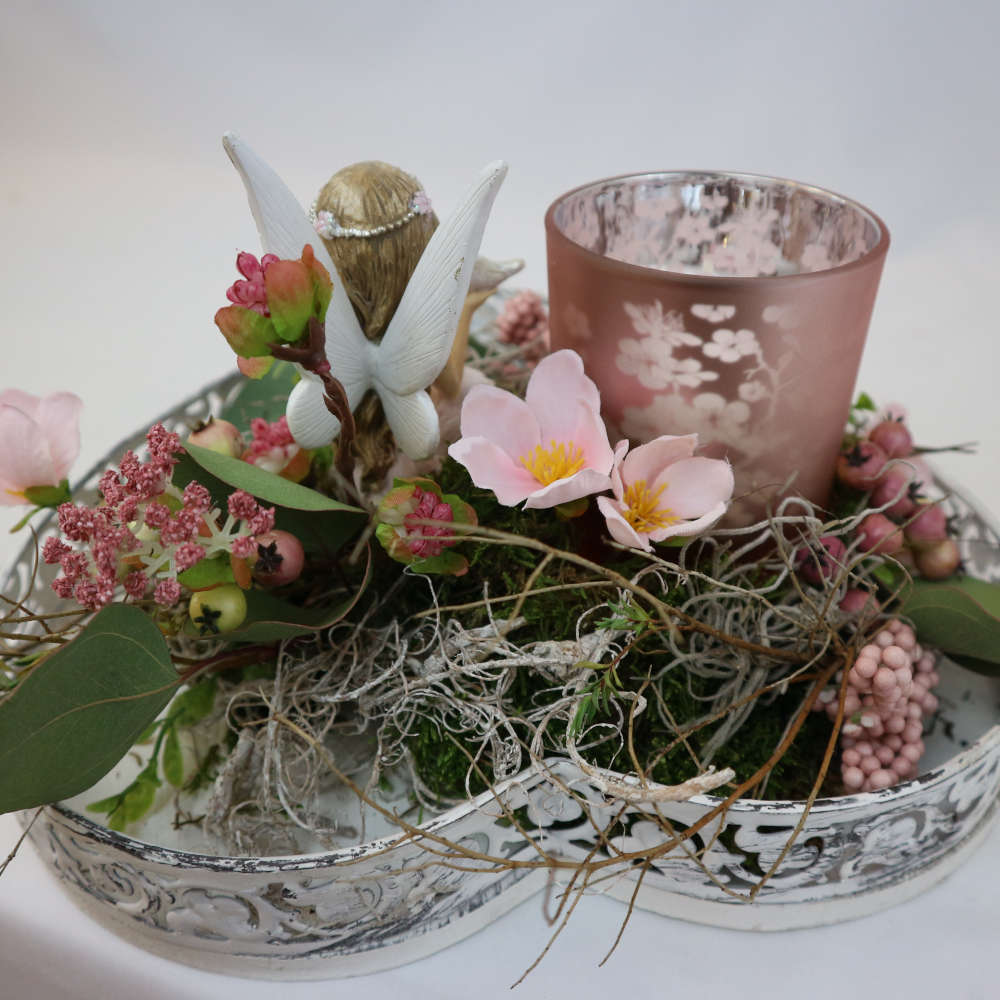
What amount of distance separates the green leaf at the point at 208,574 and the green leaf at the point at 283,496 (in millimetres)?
37

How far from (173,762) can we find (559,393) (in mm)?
316

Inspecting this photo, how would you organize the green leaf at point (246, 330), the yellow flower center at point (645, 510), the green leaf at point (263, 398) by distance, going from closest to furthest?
the green leaf at point (246, 330) → the yellow flower center at point (645, 510) → the green leaf at point (263, 398)

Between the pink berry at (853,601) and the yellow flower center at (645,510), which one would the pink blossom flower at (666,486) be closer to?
the yellow flower center at (645,510)

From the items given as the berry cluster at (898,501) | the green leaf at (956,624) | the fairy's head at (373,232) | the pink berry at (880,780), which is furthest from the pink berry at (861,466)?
the fairy's head at (373,232)

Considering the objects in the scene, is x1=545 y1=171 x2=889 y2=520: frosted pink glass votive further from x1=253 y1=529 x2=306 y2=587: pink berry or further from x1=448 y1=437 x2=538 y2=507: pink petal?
x1=253 y1=529 x2=306 y2=587: pink berry

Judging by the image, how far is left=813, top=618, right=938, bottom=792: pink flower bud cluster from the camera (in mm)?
507

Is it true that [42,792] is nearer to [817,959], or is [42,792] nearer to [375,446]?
[375,446]

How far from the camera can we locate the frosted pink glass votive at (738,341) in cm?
50

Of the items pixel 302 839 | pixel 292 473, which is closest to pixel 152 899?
pixel 302 839

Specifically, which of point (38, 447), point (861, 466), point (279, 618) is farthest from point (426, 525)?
point (861, 466)

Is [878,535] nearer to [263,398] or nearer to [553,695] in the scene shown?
[553,695]

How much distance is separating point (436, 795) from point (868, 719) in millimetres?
235

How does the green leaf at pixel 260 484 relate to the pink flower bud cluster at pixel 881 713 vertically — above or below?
above

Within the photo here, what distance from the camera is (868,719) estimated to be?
520 mm
